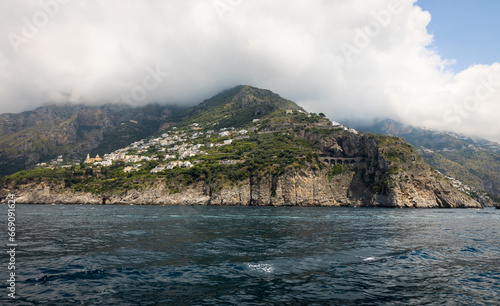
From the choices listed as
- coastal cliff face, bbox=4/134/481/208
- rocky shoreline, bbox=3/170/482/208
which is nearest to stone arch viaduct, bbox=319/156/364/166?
coastal cliff face, bbox=4/134/481/208

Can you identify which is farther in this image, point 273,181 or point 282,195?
point 273,181

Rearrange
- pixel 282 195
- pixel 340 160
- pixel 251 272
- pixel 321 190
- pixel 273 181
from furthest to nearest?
pixel 340 160 < pixel 321 190 < pixel 273 181 < pixel 282 195 < pixel 251 272

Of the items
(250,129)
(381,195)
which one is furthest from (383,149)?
(250,129)

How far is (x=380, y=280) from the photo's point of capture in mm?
14039

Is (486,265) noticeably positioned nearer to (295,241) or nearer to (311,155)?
(295,241)

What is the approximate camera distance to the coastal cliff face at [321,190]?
105 m

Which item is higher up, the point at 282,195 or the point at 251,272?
the point at 251,272

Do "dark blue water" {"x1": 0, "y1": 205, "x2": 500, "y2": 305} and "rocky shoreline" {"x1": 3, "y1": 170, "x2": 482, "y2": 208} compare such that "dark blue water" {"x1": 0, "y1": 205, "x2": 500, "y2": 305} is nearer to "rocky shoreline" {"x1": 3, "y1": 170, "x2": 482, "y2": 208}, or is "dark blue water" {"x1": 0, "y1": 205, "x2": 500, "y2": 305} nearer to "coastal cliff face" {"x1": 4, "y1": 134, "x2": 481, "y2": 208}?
"rocky shoreline" {"x1": 3, "y1": 170, "x2": 482, "y2": 208}

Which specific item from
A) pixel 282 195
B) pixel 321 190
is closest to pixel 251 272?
pixel 282 195

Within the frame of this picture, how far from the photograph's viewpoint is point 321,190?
366 ft

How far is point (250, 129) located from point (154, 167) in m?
69.3

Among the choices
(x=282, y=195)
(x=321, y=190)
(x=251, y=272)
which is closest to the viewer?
(x=251, y=272)

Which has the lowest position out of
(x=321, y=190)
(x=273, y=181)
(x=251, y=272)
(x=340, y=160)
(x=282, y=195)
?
(x=282, y=195)

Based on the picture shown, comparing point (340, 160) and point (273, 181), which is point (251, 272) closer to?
point (273, 181)
